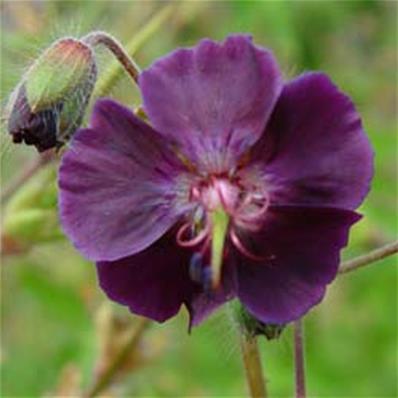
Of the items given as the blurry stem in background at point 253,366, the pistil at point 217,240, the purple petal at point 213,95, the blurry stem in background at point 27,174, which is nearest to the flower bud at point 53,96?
the purple petal at point 213,95

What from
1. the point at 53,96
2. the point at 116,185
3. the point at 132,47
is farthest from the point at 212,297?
the point at 132,47

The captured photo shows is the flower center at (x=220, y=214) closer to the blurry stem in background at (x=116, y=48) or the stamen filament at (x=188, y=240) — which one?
the stamen filament at (x=188, y=240)

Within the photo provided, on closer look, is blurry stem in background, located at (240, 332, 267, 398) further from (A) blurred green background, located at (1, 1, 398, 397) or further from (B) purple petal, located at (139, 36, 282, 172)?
(A) blurred green background, located at (1, 1, 398, 397)

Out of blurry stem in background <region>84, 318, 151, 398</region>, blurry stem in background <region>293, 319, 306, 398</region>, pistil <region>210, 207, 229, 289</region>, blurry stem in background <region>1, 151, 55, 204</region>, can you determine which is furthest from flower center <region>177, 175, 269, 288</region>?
blurry stem in background <region>84, 318, 151, 398</region>

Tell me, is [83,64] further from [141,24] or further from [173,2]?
[141,24]

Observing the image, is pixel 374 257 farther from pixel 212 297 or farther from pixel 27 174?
pixel 27 174
